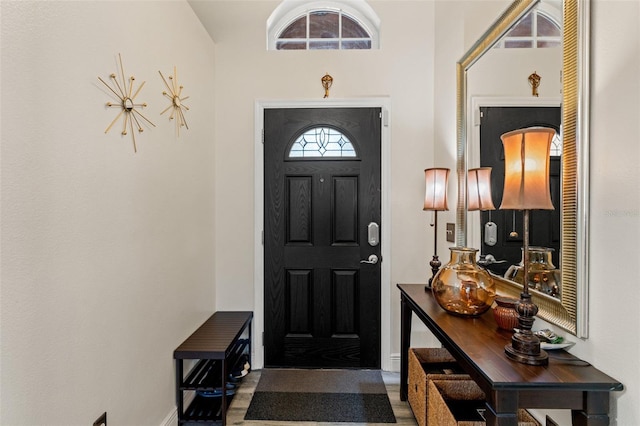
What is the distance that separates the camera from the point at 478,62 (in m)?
1.84

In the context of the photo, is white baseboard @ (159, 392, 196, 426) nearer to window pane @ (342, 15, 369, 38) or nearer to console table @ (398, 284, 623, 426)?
console table @ (398, 284, 623, 426)

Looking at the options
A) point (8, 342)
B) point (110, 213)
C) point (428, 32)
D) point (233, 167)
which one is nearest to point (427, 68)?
point (428, 32)

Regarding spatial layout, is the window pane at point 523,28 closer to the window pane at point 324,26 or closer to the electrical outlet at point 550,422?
the window pane at point 324,26

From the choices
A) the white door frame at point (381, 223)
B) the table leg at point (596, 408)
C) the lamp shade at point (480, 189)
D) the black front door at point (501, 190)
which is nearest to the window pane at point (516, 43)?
the black front door at point (501, 190)

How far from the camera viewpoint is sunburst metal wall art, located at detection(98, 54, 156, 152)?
1363mm

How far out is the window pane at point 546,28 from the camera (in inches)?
48.0

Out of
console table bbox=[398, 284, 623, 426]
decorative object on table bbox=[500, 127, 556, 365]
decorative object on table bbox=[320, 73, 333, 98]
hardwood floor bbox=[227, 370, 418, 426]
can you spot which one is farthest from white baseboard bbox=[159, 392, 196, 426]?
decorative object on table bbox=[320, 73, 333, 98]

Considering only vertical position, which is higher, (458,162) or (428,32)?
(428,32)

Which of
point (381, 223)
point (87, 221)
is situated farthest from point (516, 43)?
point (87, 221)

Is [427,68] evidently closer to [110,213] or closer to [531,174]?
[531,174]

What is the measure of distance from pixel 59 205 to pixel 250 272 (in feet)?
5.27

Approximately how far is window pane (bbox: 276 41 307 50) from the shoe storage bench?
2200 mm

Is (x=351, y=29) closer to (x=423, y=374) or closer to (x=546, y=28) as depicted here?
(x=546, y=28)

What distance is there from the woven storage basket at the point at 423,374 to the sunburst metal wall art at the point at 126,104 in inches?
73.8
